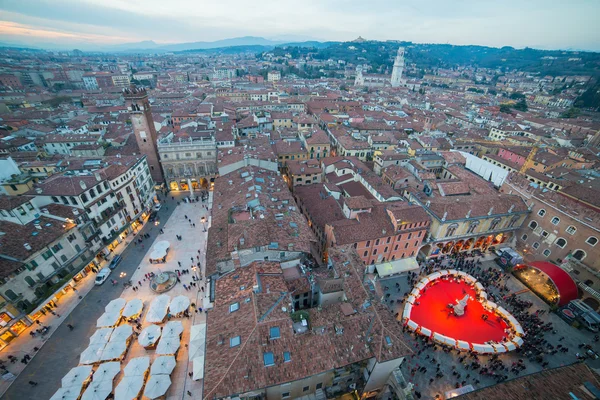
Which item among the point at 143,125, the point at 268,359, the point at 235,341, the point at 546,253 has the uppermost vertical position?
the point at 143,125

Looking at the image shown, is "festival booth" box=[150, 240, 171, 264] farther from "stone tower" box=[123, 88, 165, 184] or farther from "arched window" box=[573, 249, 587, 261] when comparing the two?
"arched window" box=[573, 249, 587, 261]

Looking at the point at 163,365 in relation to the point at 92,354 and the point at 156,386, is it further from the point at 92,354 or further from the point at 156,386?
the point at 92,354

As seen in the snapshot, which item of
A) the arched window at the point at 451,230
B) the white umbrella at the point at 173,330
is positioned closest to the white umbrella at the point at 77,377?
the white umbrella at the point at 173,330

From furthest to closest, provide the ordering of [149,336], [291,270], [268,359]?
[291,270] → [149,336] → [268,359]

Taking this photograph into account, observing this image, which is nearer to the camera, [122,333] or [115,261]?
[122,333]

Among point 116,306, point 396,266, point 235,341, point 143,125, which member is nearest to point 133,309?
point 116,306

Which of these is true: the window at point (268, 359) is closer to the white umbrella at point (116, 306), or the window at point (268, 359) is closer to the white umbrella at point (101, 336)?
the white umbrella at point (101, 336)

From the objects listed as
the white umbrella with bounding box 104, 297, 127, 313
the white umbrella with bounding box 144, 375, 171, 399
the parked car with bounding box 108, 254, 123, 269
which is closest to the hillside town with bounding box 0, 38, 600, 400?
the white umbrella with bounding box 144, 375, 171, 399
